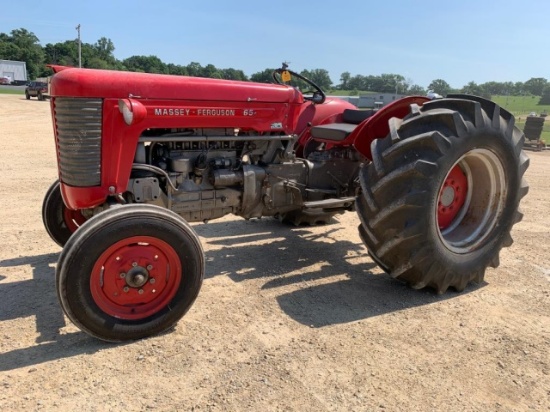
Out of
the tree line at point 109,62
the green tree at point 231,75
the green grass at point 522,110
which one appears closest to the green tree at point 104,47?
the tree line at point 109,62

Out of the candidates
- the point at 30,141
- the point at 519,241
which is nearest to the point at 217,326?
the point at 519,241

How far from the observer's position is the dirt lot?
2.61 m

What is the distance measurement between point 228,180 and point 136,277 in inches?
50.0

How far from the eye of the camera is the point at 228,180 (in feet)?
13.1

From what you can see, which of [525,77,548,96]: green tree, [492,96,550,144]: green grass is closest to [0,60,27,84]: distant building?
[492,96,550,144]: green grass

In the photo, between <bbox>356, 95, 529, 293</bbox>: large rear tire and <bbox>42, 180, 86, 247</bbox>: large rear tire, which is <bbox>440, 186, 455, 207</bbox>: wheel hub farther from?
<bbox>42, 180, 86, 247</bbox>: large rear tire

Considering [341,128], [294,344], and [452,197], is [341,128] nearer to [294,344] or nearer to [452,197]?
[452,197]

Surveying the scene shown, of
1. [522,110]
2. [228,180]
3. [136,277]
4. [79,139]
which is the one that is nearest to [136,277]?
[136,277]

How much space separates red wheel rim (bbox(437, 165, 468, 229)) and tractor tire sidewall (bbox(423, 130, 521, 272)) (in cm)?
35

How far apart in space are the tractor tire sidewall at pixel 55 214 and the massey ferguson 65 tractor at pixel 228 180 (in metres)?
0.01

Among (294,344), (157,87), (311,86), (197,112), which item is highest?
(311,86)

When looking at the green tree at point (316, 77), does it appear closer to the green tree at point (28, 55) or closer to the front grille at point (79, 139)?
the front grille at point (79, 139)

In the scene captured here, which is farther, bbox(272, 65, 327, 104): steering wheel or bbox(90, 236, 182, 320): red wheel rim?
bbox(272, 65, 327, 104): steering wheel

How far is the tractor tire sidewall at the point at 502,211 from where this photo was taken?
367 centimetres
